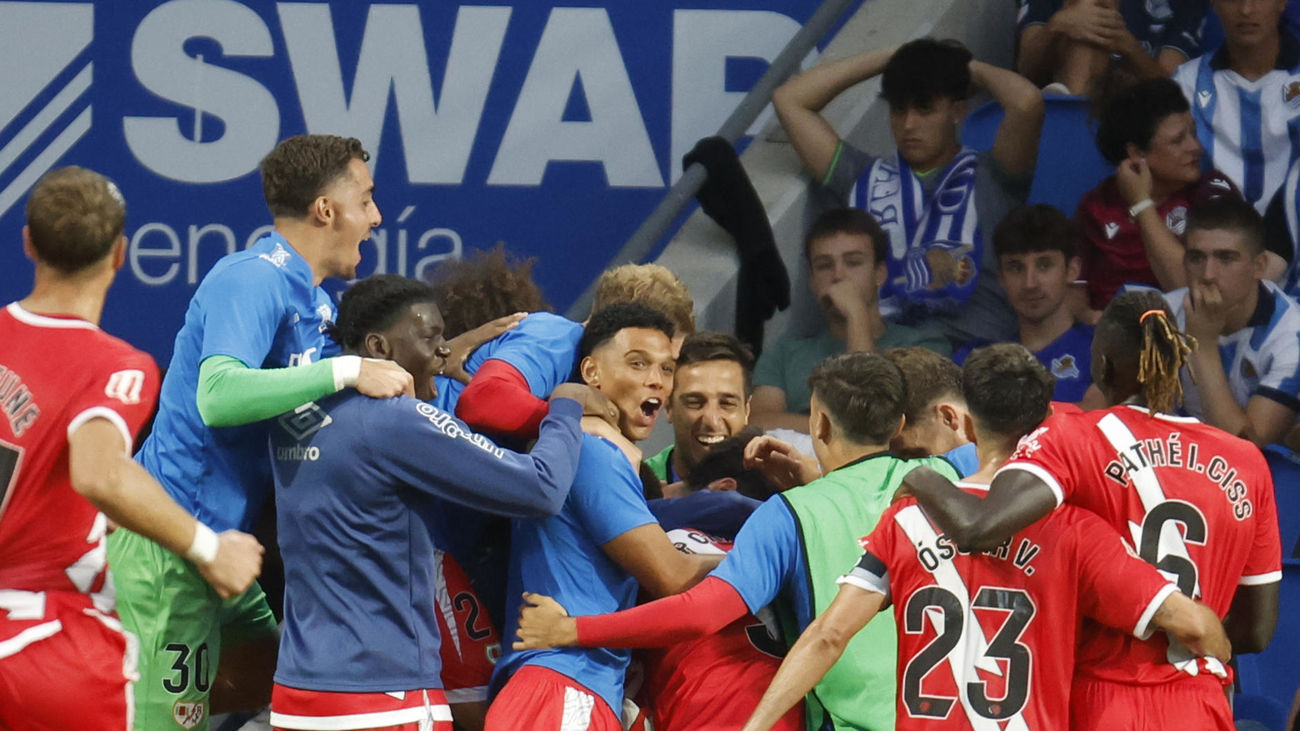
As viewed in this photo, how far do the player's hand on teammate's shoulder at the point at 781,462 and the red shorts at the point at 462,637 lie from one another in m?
0.85

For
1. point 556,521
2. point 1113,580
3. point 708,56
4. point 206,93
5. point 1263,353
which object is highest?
point 708,56

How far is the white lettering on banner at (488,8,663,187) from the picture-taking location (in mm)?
7898

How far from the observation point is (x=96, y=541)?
3900mm

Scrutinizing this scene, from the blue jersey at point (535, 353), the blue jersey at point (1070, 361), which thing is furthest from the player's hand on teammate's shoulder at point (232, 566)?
the blue jersey at point (1070, 361)

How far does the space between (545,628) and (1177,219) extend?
3773mm

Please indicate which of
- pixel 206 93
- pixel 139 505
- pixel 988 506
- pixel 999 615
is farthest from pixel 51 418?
pixel 206 93

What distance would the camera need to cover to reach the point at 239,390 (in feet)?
12.9

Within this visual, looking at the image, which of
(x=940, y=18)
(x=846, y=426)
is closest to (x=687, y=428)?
(x=846, y=426)

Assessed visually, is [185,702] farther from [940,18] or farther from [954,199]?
[940,18]

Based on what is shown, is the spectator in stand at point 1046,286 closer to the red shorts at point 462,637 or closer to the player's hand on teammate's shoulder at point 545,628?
the red shorts at point 462,637

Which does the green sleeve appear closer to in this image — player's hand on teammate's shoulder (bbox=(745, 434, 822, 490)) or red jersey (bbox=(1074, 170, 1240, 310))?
player's hand on teammate's shoulder (bbox=(745, 434, 822, 490))

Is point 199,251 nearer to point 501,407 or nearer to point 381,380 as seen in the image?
point 501,407

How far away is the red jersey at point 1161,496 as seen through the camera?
13.1ft

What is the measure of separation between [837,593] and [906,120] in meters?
3.37
